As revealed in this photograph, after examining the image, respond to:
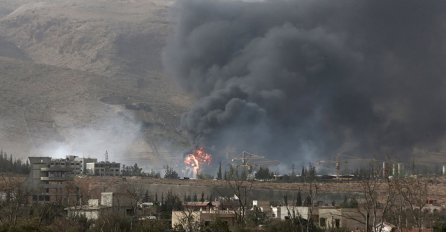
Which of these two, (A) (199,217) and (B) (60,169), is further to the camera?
(B) (60,169)

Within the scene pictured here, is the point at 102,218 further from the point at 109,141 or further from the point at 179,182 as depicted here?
the point at 109,141

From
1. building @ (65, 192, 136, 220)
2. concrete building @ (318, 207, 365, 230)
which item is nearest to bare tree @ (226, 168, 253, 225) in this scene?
concrete building @ (318, 207, 365, 230)

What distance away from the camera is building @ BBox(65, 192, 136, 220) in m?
76.4

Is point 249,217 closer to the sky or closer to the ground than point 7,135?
closer to the ground

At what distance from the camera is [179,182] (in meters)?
127

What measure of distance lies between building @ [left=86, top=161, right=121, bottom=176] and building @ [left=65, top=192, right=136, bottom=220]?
53.3m

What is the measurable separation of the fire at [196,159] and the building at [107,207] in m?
65.5

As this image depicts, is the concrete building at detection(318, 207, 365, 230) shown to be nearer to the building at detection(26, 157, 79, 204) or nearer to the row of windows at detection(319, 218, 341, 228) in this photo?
the row of windows at detection(319, 218, 341, 228)

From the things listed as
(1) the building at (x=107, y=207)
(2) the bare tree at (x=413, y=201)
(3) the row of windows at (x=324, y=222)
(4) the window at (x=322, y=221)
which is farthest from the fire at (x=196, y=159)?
(3) the row of windows at (x=324, y=222)

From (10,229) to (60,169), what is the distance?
59.5 m

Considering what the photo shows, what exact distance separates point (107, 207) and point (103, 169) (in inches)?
2539

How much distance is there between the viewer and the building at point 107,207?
76375 millimetres

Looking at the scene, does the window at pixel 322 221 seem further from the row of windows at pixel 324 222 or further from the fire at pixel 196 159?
the fire at pixel 196 159

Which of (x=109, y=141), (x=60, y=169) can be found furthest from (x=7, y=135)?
(x=60, y=169)
